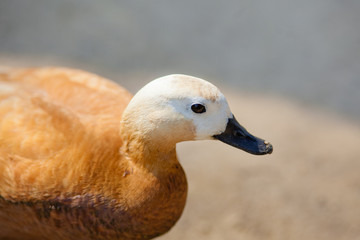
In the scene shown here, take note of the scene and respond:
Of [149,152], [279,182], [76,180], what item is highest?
[279,182]

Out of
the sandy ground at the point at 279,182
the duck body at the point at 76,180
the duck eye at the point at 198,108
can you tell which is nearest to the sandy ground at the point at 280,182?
the sandy ground at the point at 279,182

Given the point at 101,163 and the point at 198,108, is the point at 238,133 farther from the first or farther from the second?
the point at 101,163

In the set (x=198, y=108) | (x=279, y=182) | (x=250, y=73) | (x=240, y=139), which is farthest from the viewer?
(x=250, y=73)

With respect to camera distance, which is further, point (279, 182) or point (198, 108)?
point (279, 182)

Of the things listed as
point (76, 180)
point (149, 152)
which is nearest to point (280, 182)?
point (149, 152)

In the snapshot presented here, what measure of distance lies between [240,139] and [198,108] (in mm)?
191

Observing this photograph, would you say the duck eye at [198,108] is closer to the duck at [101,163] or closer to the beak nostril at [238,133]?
the duck at [101,163]

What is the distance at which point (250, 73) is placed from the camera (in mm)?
2752

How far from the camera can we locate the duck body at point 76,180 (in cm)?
144

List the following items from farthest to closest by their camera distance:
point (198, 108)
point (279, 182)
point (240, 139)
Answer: point (279, 182) → point (240, 139) → point (198, 108)

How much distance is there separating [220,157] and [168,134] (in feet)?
3.24

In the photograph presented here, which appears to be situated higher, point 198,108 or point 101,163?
point 198,108

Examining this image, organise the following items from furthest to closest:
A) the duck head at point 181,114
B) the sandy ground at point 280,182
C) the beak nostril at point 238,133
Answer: the sandy ground at point 280,182, the beak nostril at point 238,133, the duck head at point 181,114

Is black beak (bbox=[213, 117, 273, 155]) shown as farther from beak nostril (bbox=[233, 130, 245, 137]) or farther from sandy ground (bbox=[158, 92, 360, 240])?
sandy ground (bbox=[158, 92, 360, 240])
